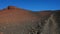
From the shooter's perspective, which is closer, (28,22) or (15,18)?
(28,22)

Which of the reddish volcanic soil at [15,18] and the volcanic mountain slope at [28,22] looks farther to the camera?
the reddish volcanic soil at [15,18]

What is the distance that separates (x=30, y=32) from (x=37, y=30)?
17 cm

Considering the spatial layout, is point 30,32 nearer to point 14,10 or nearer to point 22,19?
point 22,19

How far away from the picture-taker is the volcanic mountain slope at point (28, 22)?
3545mm

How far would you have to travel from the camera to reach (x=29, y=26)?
366 centimetres

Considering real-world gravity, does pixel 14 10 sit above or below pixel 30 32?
above

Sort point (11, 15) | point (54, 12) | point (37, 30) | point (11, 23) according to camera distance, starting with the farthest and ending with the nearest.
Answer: point (11, 15) < point (11, 23) < point (54, 12) < point (37, 30)

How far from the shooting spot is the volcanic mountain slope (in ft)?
11.6

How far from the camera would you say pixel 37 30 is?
11.4ft

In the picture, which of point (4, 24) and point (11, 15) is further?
point (11, 15)

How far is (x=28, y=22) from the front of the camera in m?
3.85

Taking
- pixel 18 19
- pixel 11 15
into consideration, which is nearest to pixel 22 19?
pixel 18 19

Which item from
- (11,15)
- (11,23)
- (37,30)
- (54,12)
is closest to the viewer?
(37,30)

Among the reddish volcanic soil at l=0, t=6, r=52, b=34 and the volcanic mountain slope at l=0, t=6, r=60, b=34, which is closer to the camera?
the volcanic mountain slope at l=0, t=6, r=60, b=34
